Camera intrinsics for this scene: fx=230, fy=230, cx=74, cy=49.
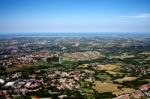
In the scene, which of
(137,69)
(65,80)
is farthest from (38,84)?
(137,69)

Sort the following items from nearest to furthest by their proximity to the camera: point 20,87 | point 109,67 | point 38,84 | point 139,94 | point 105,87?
point 139,94 → point 105,87 → point 20,87 → point 38,84 → point 109,67

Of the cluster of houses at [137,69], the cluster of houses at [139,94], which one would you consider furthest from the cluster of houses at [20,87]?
the cluster of houses at [137,69]

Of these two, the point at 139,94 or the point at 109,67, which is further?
the point at 109,67

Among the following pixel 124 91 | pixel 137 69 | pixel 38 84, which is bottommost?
pixel 137 69

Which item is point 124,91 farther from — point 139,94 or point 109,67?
point 109,67

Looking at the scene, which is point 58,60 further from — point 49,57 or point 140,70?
point 140,70

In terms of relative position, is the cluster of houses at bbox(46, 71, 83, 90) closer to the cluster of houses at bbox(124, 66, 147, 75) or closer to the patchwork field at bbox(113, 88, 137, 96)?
the patchwork field at bbox(113, 88, 137, 96)

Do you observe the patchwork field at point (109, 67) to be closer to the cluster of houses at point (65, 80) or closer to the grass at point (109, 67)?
the grass at point (109, 67)

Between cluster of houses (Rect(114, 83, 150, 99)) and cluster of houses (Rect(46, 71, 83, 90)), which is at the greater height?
cluster of houses (Rect(114, 83, 150, 99))

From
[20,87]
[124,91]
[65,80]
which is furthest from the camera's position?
[65,80]

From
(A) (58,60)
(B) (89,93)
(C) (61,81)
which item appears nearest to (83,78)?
(C) (61,81)

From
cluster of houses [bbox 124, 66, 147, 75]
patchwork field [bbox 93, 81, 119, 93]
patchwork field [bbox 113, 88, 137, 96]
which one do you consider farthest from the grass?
patchwork field [bbox 113, 88, 137, 96]

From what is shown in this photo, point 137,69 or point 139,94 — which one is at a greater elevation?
point 139,94
